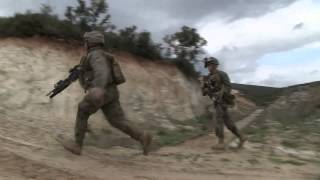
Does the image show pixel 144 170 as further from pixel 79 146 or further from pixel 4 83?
pixel 4 83

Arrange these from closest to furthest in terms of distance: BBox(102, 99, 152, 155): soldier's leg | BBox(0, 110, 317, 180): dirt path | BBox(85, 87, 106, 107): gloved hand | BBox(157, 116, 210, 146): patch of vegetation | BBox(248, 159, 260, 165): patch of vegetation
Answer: BBox(0, 110, 317, 180): dirt path < BBox(85, 87, 106, 107): gloved hand < BBox(102, 99, 152, 155): soldier's leg < BBox(248, 159, 260, 165): patch of vegetation < BBox(157, 116, 210, 146): patch of vegetation

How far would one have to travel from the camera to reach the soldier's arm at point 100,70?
33.7ft

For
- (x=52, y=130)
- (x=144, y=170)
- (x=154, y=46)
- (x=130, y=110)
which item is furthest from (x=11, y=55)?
(x=144, y=170)

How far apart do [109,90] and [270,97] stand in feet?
102

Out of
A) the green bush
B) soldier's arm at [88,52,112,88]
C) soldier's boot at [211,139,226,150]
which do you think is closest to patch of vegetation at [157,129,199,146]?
soldier's boot at [211,139,226,150]

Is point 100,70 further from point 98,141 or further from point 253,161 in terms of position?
point 253,161

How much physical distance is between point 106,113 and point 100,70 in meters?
0.82

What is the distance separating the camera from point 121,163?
1037 centimetres

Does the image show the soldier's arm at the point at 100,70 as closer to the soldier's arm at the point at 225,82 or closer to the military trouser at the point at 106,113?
the military trouser at the point at 106,113

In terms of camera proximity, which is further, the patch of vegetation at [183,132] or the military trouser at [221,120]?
the patch of vegetation at [183,132]

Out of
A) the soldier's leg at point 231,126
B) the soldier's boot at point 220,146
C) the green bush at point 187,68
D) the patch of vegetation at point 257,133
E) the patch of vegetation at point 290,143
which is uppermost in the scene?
the green bush at point 187,68

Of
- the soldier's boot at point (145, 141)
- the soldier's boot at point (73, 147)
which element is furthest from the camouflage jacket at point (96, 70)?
the soldier's boot at point (145, 141)

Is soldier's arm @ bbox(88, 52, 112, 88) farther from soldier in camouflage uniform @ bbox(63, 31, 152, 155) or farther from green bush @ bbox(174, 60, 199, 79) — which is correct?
green bush @ bbox(174, 60, 199, 79)

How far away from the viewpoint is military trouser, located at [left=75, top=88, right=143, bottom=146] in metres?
10.3
